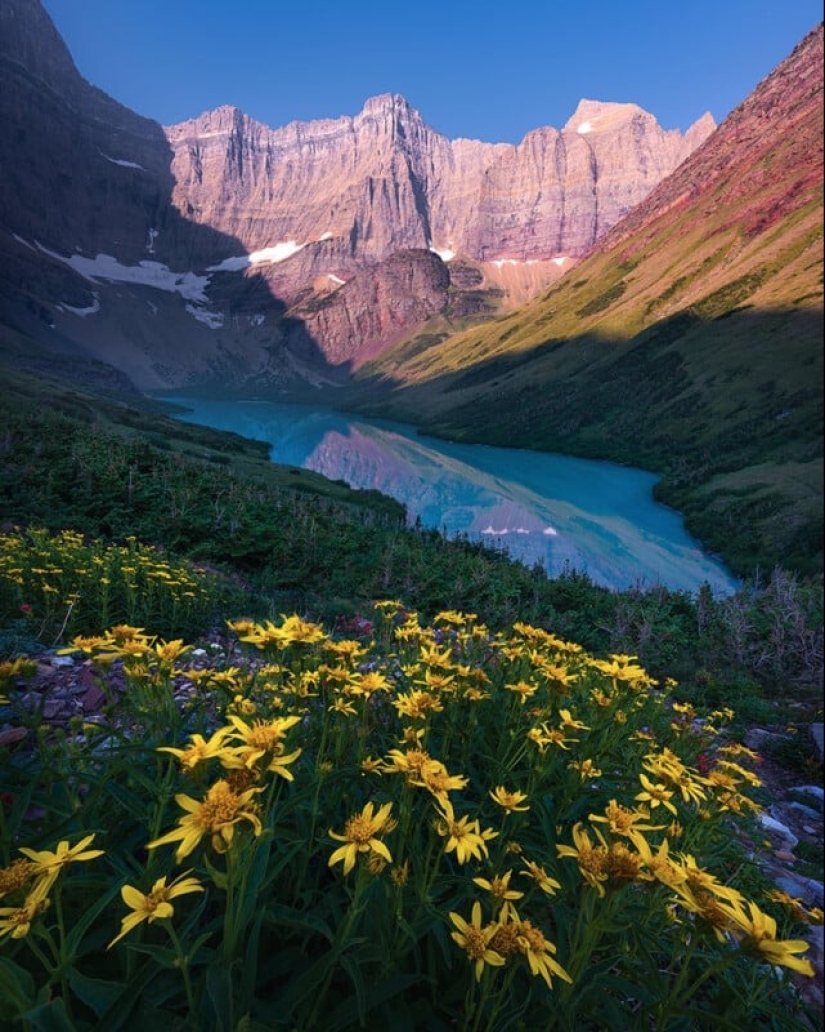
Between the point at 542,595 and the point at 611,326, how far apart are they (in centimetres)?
12271

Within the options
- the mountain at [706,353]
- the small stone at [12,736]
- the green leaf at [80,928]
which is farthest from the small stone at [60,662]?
the mountain at [706,353]

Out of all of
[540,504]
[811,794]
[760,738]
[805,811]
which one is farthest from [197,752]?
[540,504]

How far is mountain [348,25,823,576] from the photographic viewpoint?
103 inches

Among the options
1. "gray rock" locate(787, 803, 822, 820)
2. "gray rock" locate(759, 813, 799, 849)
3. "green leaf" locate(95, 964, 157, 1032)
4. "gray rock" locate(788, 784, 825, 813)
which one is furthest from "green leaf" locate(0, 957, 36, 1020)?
"gray rock" locate(788, 784, 825, 813)

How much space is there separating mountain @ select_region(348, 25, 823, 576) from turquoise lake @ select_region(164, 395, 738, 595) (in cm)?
252

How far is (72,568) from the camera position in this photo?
23.2 feet

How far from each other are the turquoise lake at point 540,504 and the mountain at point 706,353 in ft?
8.25

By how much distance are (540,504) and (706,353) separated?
44.2 m

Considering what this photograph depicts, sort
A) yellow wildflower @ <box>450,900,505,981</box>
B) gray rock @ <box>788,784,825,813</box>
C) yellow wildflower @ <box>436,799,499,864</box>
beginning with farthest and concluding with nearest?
gray rock @ <box>788,784,825,813</box> < yellow wildflower @ <box>436,799,499,864</box> < yellow wildflower @ <box>450,900,505,981</box>

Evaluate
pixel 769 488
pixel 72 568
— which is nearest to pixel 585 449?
pixel 769 488

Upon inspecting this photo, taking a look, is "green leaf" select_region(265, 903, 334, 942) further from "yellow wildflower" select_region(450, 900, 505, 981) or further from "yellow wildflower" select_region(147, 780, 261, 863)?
"yellow wildflower" select_region(147, 780, 261, 863)

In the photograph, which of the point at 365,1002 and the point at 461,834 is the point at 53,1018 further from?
the point at 461,834

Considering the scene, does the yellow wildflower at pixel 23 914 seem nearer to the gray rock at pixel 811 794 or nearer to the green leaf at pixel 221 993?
the green leaf at pixel 221 993

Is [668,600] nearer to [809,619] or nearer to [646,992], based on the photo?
[809,619]
